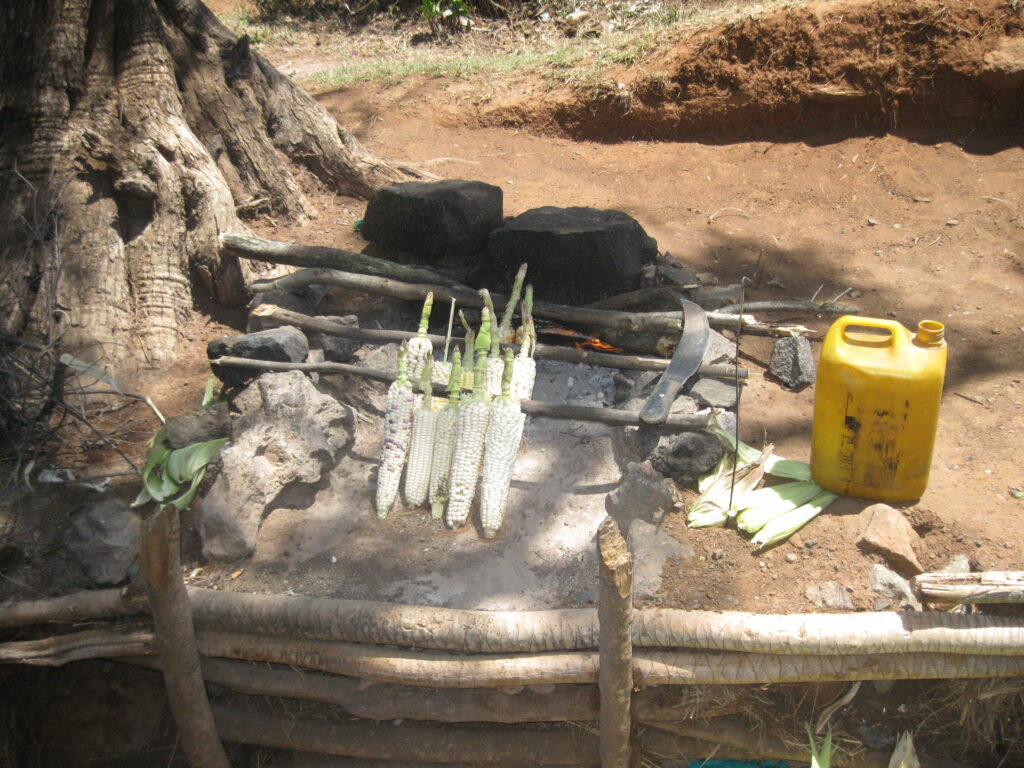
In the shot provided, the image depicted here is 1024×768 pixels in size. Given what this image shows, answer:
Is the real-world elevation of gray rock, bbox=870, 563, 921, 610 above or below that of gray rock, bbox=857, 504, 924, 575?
below

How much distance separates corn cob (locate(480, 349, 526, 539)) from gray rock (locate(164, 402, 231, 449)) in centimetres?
131

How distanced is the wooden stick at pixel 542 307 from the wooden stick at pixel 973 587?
204cm

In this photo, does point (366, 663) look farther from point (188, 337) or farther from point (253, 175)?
point (253, 175)

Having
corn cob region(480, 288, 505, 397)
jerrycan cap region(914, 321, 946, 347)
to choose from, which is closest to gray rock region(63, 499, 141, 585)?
corn cob region(480, 288, 505, 397)

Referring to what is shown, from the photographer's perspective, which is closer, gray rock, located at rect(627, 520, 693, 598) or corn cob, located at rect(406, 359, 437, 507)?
gray rock, located at rect(627, 520, 693, 598)

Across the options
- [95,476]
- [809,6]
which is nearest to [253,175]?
[95,476]

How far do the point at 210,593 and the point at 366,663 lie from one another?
69 cm

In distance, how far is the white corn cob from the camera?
12.5 ft

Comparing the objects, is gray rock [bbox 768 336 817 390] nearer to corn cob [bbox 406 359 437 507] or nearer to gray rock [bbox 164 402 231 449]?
corn cob [bbox 406 359 437 507]

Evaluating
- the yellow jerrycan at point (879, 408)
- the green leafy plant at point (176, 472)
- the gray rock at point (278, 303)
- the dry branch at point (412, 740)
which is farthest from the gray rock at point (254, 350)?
the yellow jerrycan at point (879, 408)

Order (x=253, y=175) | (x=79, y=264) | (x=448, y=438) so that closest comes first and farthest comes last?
(x=448, y=438) < (x=79, y=264) < (x=253, y=175)

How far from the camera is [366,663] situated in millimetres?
3127

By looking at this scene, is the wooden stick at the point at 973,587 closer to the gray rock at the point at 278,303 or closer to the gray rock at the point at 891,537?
the gray rock at the point at 891,537

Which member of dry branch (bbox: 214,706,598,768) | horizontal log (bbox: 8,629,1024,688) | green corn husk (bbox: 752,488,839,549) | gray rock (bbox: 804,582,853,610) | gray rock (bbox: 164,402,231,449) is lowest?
dry branch (bbox: 214,706,598,768)
